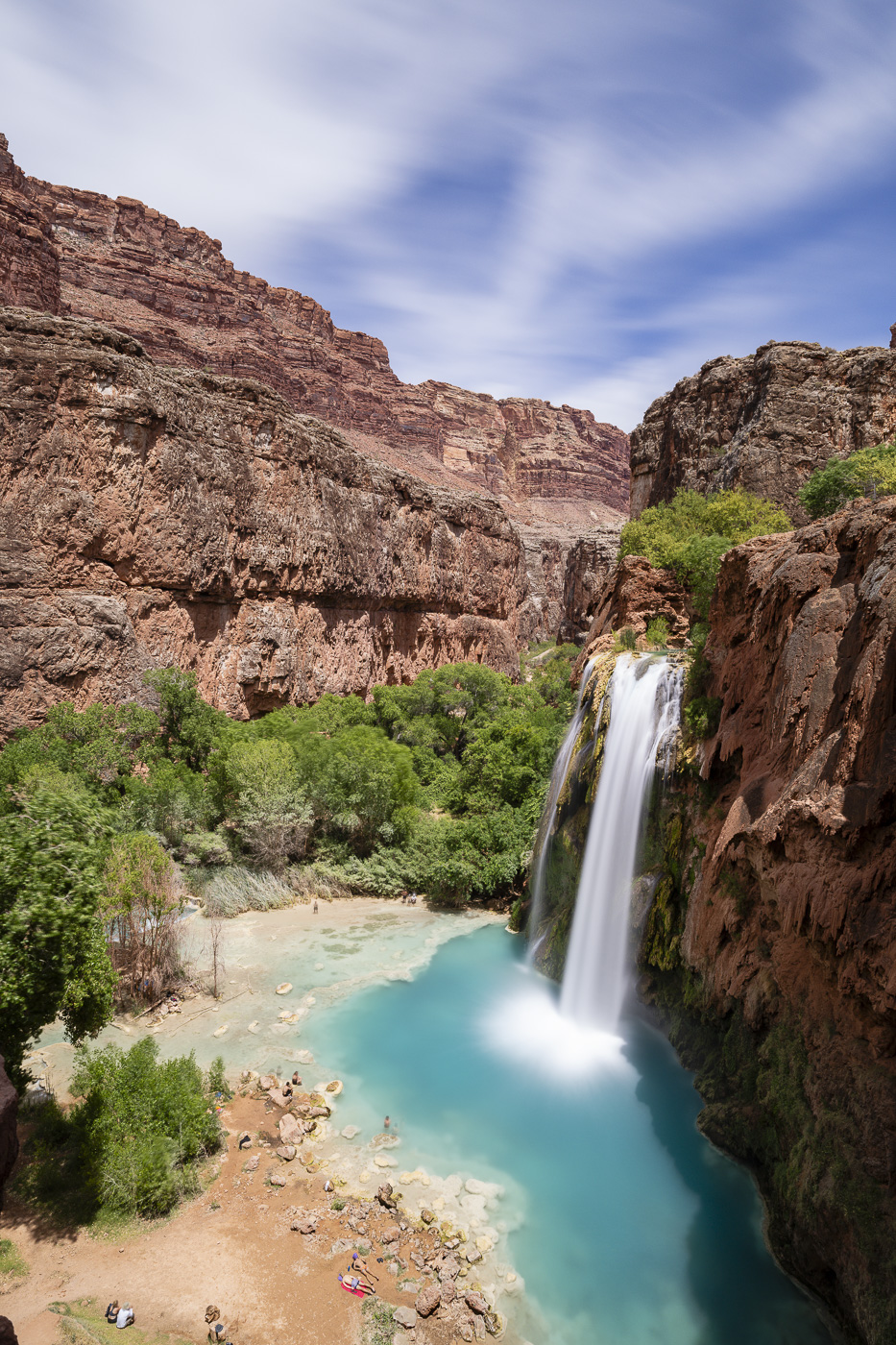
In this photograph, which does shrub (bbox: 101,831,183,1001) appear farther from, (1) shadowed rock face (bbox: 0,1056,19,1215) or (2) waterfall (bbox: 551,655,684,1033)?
(1) shadowed rock face (bbox: 0,1056,19,1215)

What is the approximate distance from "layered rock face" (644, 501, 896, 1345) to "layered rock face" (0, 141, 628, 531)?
178ft

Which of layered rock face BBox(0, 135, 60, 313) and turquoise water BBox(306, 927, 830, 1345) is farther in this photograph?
layered rock face BBox(0, 135, 60, 313)

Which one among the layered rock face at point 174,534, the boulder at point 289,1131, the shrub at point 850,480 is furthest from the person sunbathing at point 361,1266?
the layered rock face at point 174,534

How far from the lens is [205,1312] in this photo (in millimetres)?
8273

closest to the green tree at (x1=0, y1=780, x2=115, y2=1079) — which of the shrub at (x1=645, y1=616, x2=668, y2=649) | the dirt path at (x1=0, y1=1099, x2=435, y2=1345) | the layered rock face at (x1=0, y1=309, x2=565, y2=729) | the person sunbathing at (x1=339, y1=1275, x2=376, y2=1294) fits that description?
the dirt path at (x1=0, y1=1099, x2=435, y2=1345)

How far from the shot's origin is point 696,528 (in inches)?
1048

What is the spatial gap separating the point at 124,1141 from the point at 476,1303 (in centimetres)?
536

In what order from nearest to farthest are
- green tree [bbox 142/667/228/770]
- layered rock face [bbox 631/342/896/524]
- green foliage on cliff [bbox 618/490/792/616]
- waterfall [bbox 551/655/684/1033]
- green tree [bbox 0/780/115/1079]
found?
green tree [bbox 0/780/115/1079], waterfall [bbox 551/655/684/1033], green foliage on cliff [bbox 618/490/792/616], layered rock face [bbox 631/342/896/524], green tree [bbox 142/667/228/770]

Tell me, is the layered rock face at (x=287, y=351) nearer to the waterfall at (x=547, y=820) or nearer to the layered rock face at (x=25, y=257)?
the layered rock face at (x=25, y=257)

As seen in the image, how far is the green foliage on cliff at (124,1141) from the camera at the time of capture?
9.72 m

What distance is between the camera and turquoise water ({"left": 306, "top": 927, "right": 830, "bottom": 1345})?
902 cm

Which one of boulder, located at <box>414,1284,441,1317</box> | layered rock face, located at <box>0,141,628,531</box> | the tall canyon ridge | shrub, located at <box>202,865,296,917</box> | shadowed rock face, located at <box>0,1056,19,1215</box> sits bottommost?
shrub, located at <box>202,865,296,917</box>

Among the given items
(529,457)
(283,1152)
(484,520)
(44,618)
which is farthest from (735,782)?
(529,457)

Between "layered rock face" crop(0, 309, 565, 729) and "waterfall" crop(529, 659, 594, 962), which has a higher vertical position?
"layered rock face" crop(0, 309, 565, 729)
